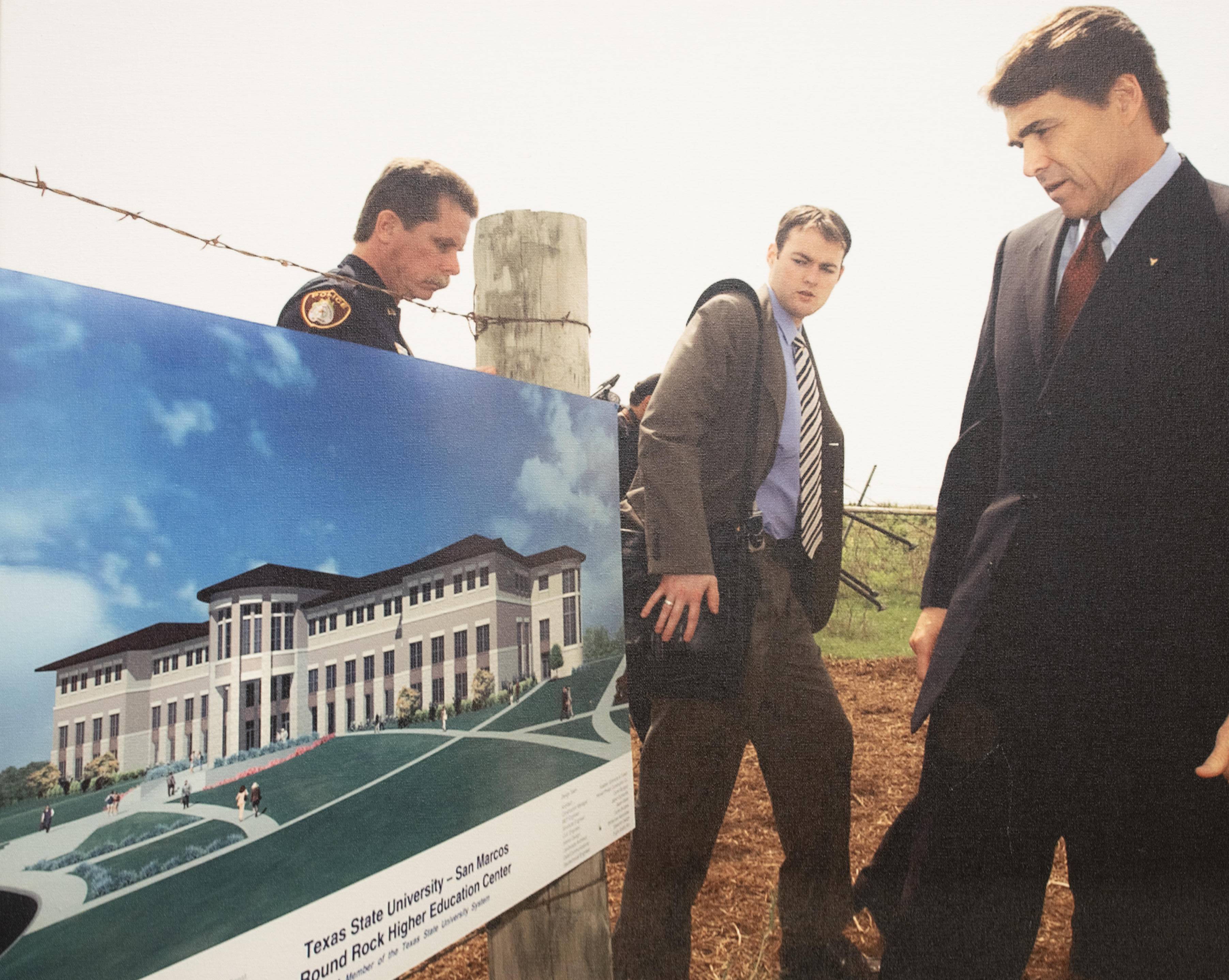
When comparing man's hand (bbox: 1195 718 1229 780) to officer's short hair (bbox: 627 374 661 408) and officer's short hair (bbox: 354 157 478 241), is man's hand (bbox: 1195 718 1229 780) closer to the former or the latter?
officer's short hair (bbox: 627 374 661 408)

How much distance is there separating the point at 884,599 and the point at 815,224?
4.26 ft

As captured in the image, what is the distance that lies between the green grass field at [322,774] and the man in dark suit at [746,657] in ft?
3.61

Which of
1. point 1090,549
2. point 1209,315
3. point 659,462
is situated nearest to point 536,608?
point 659,462

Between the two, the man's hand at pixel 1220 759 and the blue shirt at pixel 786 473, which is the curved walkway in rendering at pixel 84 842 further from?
the man's hand at pixel 1220 759

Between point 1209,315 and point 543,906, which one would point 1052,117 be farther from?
point 543,906

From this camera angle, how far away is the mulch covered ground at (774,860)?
8.44 ft

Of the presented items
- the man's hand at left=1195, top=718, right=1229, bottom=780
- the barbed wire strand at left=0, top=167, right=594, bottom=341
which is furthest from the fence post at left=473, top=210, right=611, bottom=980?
the man's hand at left=1195, top=718, right=1229, bottom=780

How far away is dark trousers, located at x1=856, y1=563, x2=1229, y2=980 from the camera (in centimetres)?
224

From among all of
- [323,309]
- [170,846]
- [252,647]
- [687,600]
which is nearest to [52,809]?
[170,846]

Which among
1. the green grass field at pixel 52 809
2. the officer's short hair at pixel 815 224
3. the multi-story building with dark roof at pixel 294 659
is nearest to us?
the green grass field at pixel 52 809

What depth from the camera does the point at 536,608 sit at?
1975 mm

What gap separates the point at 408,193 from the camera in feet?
6.50

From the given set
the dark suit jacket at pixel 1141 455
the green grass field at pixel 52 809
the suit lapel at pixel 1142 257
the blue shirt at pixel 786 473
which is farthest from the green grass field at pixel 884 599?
the green grass field at pixel 52 809

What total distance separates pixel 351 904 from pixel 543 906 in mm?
874
